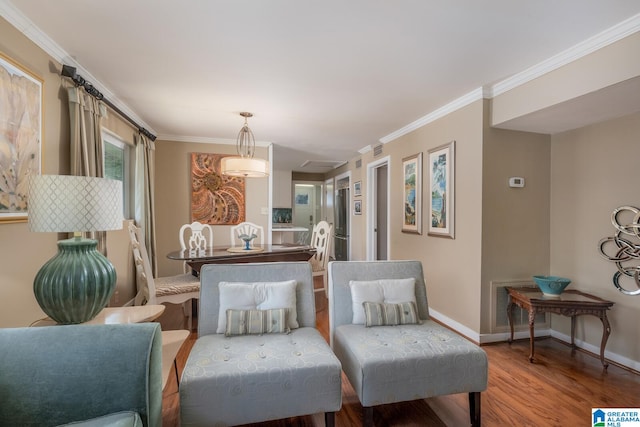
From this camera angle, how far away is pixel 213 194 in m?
4.89

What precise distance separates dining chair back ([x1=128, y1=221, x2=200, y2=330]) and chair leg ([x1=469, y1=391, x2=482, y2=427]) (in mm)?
2484

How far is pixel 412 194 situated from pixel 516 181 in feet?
4.10

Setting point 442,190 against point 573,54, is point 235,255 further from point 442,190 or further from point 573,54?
point 573,54

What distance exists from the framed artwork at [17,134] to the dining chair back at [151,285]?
3.42 ft

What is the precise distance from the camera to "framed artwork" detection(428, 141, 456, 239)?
127 inches

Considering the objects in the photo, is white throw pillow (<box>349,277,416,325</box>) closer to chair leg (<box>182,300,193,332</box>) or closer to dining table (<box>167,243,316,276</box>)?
dining table (<box>167,243,316,276</box>)

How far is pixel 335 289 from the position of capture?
2.19 meters

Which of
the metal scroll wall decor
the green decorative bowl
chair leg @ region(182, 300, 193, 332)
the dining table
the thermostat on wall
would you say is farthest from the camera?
chair leg @ region(182, 300, 193, 332)

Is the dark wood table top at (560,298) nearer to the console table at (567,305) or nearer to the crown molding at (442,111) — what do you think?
the console table at (567,305)

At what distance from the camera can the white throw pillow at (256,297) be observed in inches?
76.7

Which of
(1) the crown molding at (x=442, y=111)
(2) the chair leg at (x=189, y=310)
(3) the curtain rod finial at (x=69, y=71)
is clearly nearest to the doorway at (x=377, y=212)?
(1) the crown molding at (x=442, y=111)

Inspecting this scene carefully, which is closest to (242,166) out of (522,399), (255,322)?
(255,322)

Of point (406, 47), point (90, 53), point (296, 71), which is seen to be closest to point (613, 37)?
point (406, 47)

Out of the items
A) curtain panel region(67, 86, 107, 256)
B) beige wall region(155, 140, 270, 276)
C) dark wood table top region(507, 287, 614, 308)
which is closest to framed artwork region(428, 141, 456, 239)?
dark wood table top region(507, 287, 614, 308)
